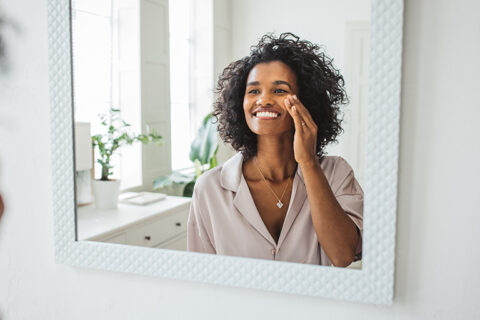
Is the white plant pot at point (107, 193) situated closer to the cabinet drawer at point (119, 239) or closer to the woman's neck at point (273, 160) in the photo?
the cabinet drawer at point (119, 239)

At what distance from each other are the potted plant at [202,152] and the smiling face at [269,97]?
80 mm

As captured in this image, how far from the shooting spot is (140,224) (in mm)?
924

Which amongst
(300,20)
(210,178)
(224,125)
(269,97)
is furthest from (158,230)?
(300,20)

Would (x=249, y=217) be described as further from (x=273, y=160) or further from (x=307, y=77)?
(x=307, y=77)

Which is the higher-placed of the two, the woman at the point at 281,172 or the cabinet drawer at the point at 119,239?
the woman at the point at 281,172

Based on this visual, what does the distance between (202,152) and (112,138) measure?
0.70ft

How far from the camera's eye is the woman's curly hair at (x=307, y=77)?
77 cm

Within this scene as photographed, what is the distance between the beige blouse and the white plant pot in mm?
180

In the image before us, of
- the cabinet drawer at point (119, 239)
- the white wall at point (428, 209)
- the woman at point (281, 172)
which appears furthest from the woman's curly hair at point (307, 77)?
the cabinet drawer at point (119, 239)

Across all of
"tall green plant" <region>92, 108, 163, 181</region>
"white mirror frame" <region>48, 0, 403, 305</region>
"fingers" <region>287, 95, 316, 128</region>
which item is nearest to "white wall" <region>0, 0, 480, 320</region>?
"white mirror frame" <region>48, 0, 403, 305</region>

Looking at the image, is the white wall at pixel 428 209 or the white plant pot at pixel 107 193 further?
the white plant pot at pixel 107 193

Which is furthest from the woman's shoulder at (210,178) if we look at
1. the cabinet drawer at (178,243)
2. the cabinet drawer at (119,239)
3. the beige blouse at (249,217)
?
the cabinet drawer at (119,239)

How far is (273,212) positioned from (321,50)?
323mm

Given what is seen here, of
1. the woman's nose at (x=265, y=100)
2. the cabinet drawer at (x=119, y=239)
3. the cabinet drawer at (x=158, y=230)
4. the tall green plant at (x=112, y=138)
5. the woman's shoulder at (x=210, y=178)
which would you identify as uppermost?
the woman's nose at (x=265, y=100)
